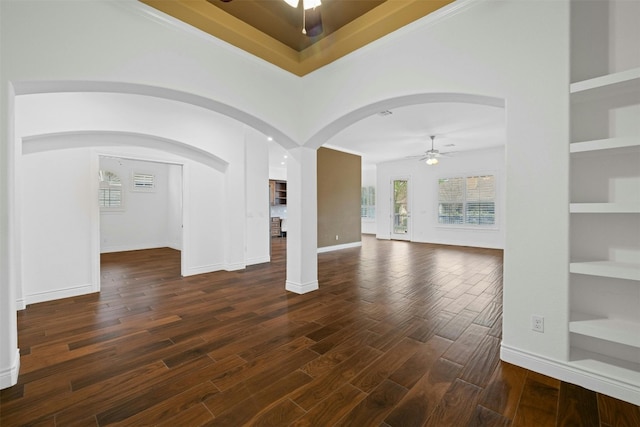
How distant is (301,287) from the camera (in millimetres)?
3881

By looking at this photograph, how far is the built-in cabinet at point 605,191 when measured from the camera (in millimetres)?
1778

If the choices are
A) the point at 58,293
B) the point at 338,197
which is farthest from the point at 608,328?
the point at 338,197

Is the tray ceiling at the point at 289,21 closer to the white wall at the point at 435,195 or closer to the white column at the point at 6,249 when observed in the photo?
the white column at the point at 6,249

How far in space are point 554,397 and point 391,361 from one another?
3.43 feet

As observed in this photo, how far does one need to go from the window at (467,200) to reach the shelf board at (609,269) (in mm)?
7142

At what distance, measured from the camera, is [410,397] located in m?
1.76

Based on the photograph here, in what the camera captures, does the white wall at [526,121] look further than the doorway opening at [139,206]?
No

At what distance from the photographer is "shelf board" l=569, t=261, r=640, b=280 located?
1688 millimetres

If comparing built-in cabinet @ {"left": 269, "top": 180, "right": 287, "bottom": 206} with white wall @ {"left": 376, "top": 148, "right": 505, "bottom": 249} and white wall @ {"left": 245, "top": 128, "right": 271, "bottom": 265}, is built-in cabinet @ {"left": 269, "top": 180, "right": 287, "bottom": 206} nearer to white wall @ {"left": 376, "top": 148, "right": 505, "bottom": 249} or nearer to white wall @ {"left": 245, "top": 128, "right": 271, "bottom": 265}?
white wall @ {"left": 376, "top": 148, "right": 505, "bottom": 249}

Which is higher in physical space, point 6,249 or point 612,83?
point 612,83

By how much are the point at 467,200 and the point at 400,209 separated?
2374mm

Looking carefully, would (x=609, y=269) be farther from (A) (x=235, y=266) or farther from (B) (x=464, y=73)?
(A) (x=235, y=266)

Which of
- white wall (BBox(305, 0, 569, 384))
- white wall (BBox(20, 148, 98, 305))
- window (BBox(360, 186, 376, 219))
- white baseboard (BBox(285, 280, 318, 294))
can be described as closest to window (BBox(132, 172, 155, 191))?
white wall (BBox(20, 148, 98, 305))

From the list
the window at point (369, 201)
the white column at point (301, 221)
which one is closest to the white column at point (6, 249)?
the white column at point (301, 221)
